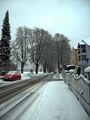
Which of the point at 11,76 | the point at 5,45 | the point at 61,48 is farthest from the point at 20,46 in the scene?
the point at 11,76

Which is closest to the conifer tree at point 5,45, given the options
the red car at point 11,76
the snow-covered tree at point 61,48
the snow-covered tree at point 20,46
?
the snow-covered tree at point 20,46

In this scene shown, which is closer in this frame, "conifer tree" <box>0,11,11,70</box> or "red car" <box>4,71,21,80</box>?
"red car" <box>4,71,21,80</box>

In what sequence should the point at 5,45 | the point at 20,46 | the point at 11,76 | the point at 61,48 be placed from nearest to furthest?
the point at 11,76, the point at 5,45, the point at 20,46, the point at 61,48

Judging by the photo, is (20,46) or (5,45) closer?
(5,45)

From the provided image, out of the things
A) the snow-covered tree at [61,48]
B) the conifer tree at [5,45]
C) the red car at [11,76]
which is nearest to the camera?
the red car at [11,76]

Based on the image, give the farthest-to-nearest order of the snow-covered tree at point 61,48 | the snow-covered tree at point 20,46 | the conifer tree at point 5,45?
the snow-covered tree at point 61,48, the snow-covered tree at point 20,46, the conifer tree at point 5,45

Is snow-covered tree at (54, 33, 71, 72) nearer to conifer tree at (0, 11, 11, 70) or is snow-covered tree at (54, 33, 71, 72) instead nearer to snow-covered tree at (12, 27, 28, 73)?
snow-covered tree at (12, 27, 28, 73)

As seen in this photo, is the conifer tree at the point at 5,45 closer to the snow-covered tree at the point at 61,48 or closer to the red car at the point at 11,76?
the red car at the point at 11,76

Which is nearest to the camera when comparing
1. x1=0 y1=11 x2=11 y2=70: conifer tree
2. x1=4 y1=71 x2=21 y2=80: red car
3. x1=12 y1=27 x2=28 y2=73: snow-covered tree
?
x1=4 y1=71 x2=21 y2=80: red car

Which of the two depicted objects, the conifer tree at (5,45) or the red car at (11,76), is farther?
the conifer tree at (5,45)

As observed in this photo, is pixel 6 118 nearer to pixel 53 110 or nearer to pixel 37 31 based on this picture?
pixel 53 110

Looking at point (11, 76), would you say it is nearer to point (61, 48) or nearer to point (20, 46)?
point (20, 46)

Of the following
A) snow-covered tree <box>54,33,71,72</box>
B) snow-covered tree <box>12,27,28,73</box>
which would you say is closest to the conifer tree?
snow-covered tree <box>12,27,28,73</box>

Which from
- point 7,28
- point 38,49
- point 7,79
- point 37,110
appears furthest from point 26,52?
point 37,110
